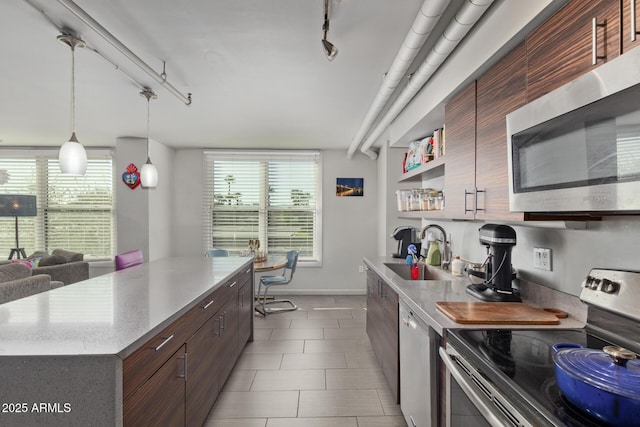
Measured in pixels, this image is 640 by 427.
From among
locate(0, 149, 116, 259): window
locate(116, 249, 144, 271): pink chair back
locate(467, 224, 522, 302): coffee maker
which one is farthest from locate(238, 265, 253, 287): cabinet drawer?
locate(0, 149, 116, 259): window

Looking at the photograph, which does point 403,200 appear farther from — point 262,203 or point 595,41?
point 262,203

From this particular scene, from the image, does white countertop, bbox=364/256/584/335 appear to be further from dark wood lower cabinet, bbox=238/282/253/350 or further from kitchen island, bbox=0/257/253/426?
dark wood lower cabinet, bbox=238/282/253/350

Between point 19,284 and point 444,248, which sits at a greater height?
point 444,248

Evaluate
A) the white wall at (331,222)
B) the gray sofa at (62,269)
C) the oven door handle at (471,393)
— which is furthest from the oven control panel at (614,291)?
the gray sofa at (62,269)

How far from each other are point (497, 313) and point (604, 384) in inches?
30.0

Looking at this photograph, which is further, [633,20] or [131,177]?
[131,177]

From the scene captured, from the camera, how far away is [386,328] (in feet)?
8.01

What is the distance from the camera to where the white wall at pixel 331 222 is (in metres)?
5.63

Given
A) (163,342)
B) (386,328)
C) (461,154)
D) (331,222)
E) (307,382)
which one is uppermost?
(461,154)

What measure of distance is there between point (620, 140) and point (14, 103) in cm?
478

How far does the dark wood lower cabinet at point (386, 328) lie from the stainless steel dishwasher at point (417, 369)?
0.12 m

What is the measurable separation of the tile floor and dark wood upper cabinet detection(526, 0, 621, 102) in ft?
7.03

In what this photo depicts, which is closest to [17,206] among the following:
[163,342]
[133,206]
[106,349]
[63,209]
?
[63,209]

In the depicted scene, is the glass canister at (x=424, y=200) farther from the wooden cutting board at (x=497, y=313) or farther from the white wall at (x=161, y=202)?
the white wall at (x=161, y=202)
